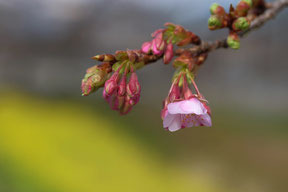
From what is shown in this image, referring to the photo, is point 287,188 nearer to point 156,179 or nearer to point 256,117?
point 256,117

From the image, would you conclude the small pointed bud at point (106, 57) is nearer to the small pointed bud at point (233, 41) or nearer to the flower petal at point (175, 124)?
the flower petal at point (175, 124)

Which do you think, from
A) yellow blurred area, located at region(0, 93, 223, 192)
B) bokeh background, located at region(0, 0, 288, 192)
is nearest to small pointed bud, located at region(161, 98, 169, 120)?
bokeh background, located at region(0, 0, 288, 192)

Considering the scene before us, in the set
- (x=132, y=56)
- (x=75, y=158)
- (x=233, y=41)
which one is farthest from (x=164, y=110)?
(x=75, y=158)

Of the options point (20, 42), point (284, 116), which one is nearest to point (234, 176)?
point (284, 116)

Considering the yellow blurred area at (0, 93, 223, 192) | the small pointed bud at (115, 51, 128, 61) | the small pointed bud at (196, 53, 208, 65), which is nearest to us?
the small pointed bud at (115, 51, 128, 61)

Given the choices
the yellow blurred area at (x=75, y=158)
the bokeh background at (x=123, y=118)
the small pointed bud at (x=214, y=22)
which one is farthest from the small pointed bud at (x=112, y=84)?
the yellow blurred area at (x=75, y=158)

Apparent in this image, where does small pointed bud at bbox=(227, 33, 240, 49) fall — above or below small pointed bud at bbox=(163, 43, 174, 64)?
above

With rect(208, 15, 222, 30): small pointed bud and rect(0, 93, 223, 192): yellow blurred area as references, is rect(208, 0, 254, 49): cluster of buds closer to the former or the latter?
rect(208, 15, 222, 30): small pointed bud
